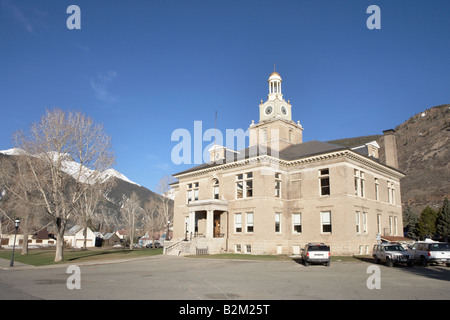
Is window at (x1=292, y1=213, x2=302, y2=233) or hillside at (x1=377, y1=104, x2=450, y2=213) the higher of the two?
hillside at (x1=377, y1=104, x2=450, y2=213)

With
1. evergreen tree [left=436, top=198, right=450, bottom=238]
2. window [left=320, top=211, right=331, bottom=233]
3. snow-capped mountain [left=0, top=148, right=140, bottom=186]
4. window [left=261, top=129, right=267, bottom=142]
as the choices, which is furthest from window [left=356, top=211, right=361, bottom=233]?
evergreen tree [left=436, top=198, right=450, bottom=238]

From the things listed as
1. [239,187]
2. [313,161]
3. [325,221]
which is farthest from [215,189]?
[325,221]

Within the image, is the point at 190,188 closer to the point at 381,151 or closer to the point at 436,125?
the point at 381,151

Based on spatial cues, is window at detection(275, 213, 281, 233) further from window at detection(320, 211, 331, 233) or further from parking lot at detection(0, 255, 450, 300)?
parking lot at detection(0, 255, 450, 300)

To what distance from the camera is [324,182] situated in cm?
3631

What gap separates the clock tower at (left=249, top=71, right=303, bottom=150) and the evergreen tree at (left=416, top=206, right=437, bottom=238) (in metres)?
39.4

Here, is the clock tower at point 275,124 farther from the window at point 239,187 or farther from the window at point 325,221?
the window at point 325,221

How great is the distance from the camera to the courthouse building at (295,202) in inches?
1356

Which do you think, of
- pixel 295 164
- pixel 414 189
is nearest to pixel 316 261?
pixel 295 164

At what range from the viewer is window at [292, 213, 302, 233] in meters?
37.5

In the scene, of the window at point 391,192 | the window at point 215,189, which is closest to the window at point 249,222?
the window at point 215,189

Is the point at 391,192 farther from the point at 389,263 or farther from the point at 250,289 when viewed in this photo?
the point at 250,289

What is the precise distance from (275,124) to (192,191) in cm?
1440
